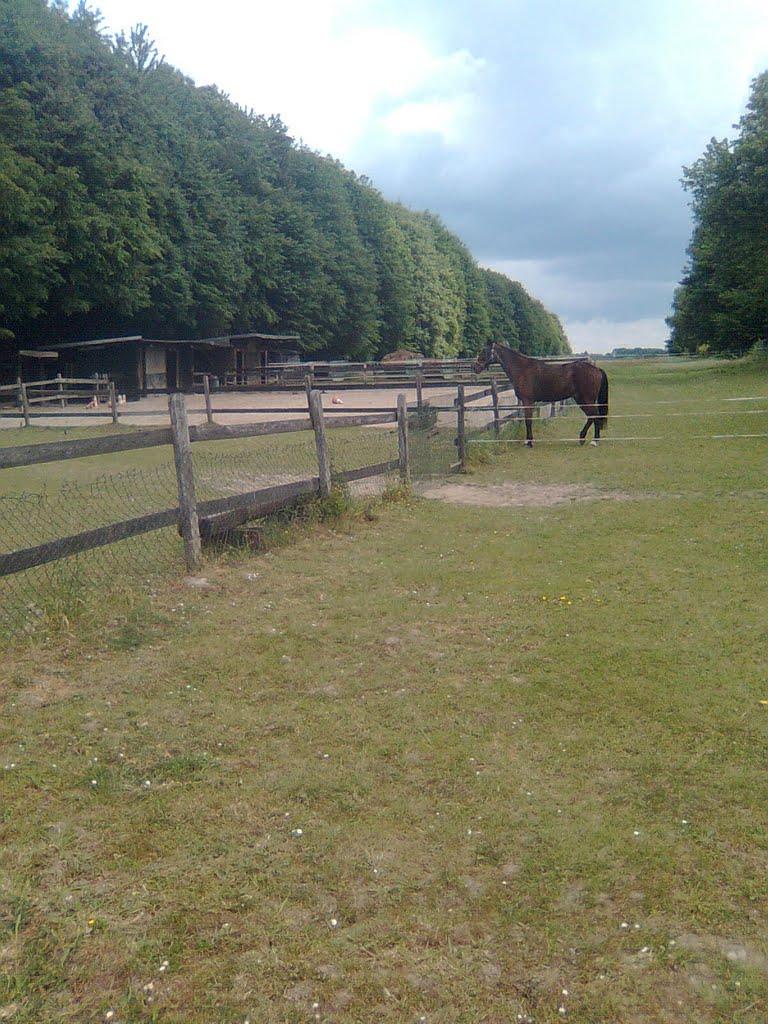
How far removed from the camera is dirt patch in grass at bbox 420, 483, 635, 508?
36.7 feet

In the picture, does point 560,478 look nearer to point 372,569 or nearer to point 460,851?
point 372,569

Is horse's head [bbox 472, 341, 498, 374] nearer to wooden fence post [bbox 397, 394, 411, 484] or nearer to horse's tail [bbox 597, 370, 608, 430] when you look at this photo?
horse's tail [bbox 597, 370, 608, 430]

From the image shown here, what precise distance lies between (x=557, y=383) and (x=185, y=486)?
11732mm

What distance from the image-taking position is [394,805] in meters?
3.68

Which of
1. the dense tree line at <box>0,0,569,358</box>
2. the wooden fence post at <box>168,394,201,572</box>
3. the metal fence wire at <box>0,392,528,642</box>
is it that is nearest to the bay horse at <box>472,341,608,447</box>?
the metal fence wire at <box>0,392,528,642</box>

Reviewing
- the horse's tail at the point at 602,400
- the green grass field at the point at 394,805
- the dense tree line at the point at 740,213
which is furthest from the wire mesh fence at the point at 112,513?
the dense tree line at the point at 740,213

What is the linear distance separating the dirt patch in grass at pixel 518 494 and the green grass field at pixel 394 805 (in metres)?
3.89

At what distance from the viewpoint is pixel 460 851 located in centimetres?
332

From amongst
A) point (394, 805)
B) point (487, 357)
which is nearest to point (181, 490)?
point (394, 805)

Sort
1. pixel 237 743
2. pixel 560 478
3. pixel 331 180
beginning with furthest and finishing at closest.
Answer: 1. pixel 331 180
2. pixel 560 478
3. pixel 237 743

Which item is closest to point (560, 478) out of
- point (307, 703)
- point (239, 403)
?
point (307, 703)

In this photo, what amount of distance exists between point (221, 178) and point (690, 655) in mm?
50237

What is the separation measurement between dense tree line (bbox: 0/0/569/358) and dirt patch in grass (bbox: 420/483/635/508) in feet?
85.8

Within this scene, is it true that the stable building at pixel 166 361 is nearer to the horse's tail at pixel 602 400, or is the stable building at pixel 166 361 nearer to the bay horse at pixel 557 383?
the bay horse at pixel 557 383
